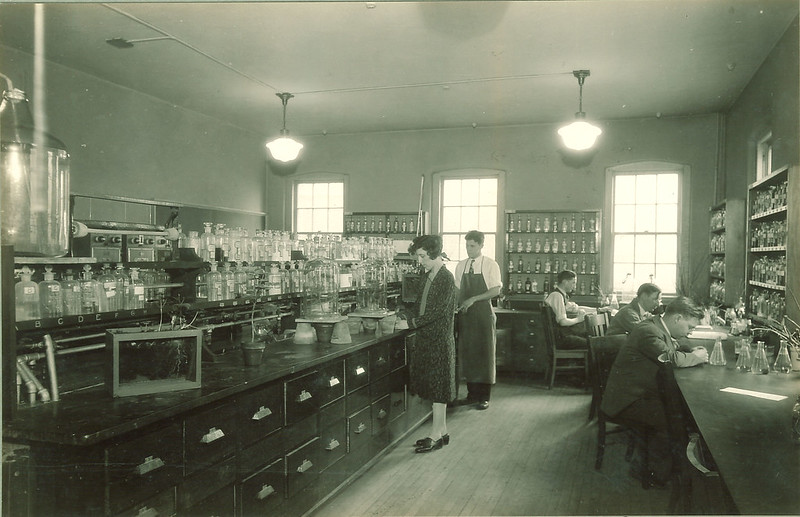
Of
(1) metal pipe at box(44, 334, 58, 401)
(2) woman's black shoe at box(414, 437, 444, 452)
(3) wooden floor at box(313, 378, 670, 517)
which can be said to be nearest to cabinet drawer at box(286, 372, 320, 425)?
(3) wooden floor at box(313, 378, 670, 517)

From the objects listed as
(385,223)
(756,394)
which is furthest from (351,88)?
(756,394)


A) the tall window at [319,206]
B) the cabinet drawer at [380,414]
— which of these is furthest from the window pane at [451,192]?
the cabinet drawer at [380,414]

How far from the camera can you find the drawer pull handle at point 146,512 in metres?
2.09

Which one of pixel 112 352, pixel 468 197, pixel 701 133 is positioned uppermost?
pixel 701 133

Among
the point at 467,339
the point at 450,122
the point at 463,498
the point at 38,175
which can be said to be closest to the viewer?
the point at 38,175

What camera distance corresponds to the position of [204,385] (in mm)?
2586

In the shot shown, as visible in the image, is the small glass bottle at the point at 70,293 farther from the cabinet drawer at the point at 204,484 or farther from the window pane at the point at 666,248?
the window pane at the point at 666,248

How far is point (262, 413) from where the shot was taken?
2.81 metres

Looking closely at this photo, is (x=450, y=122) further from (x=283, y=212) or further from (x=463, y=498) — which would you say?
(x=463, y=498)

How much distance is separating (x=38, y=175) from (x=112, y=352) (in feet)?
2.41

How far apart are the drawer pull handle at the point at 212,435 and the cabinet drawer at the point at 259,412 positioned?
15 cm

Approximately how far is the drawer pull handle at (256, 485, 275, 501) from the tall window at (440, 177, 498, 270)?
669cm

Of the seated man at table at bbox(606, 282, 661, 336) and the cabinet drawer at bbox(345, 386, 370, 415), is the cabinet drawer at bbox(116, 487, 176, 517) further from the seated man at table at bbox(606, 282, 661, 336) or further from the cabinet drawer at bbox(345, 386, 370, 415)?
the seated man at table at bbox(606, 282, 661, 336)

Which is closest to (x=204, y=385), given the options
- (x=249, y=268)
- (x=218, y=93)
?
(x=249, y=268)
